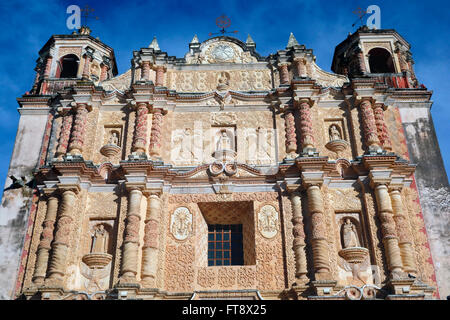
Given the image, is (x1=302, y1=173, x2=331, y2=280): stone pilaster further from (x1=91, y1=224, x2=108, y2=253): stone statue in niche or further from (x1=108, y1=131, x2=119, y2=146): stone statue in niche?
(x1=108, y1=131, x2=119, y2=146): stone statue in niche

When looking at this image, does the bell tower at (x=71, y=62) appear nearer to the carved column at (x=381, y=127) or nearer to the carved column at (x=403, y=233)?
the carved column at (x=381, y=127)

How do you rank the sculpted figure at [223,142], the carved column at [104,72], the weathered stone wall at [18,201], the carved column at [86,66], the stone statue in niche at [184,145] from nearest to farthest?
1. the weathered stone wall at [18,201]
2. the stone statue in niche at [184,145]
3. the sculpted figure at [223,142]
4. the carved column at [86,66]
5. the carved column at [104,72]

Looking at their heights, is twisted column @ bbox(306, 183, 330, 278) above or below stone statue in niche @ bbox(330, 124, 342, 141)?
below

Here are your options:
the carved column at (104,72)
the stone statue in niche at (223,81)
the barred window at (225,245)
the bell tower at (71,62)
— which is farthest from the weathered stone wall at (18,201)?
the stone statue in niche at (223,81)

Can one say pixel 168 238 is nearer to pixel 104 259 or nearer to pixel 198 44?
pixel 104 259

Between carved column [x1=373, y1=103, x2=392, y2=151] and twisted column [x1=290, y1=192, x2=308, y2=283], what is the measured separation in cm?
343

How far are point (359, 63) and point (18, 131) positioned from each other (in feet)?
39.7

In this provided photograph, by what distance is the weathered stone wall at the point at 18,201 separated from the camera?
1401cm

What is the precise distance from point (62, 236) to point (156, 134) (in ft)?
14.3

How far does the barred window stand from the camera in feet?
48.5

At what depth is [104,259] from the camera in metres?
13.9

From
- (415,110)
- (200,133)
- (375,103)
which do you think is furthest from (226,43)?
(415,110)

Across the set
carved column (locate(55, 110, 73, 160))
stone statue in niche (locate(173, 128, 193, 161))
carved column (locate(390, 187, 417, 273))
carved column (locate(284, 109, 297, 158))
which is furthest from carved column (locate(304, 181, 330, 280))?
carved column (locate(55, 110, 73, 160))

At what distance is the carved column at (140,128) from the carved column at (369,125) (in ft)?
23.1
